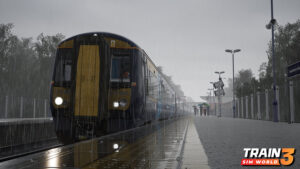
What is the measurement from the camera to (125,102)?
10867mm

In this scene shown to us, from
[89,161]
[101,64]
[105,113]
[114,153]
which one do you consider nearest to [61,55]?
[101,64]

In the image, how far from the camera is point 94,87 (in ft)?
33.9

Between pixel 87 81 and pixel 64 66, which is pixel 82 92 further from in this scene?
pixel 64 66

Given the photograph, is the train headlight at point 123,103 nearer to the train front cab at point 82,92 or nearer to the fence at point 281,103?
the train front cab at point 82,92

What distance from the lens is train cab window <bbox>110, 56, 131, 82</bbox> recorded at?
11140mm

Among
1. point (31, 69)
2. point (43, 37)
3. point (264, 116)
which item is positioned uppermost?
point (43, 37)

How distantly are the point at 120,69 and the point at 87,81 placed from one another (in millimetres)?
1324

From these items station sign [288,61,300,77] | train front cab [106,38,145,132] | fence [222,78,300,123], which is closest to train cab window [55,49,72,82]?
train front cab [106,38,145,132]

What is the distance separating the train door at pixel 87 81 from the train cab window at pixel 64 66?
0.65 m

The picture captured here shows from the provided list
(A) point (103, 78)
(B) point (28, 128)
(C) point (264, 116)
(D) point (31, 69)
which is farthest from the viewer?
(D) point (31, 69)

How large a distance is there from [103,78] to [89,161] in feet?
17.0

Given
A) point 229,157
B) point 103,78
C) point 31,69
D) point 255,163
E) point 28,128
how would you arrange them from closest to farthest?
point 255,163 → point 229,157 → point 103,78 → point 28,128 → point 31,69

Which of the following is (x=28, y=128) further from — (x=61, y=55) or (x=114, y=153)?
(x=114, y=153)

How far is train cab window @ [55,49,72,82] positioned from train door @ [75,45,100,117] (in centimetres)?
65
